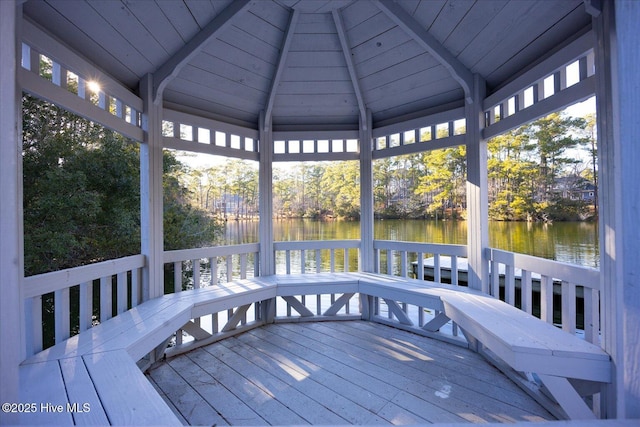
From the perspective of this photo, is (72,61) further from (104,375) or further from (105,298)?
(104,375)

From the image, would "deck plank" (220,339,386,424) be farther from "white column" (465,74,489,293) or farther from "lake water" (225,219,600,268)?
"lake water" (225,219,600,268)

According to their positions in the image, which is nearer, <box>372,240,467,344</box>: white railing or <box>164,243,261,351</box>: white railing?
<box>164,243,261,351</box>: white railing

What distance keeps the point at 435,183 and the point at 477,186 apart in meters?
6.24

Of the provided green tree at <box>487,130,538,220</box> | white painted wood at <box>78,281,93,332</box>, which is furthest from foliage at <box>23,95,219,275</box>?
green tree at <box>487,130,538,220</box>

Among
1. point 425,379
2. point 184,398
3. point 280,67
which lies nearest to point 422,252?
point 425,379

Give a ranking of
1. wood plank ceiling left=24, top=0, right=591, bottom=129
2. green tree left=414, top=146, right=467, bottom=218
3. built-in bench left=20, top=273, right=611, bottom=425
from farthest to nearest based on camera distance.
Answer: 1. green tree left=414, top=146, right=467, bottom=218
2. wood plank ceiling left=24, top=0, right=591, bottom=129
3. built-in bench left=20, top=273, right=611, bottom=425

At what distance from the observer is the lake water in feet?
16.8

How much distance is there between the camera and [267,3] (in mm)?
2695

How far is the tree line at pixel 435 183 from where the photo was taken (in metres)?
5.82

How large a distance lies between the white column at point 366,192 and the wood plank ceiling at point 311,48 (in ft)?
0.78

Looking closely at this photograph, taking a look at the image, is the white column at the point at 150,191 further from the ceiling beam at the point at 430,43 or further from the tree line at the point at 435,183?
the tree line at the point at 435,183

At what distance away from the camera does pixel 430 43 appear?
2.84 metres

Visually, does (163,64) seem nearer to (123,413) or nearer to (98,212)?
(123,413)

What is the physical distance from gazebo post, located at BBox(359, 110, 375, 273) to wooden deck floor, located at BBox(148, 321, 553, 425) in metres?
1.09
